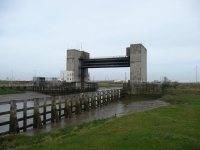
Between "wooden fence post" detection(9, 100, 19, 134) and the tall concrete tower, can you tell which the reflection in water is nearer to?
"wooden fence post" detection(9, 100, 19, 134)

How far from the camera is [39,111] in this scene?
1645cm

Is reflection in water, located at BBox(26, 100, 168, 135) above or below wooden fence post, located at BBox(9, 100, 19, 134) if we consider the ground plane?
below

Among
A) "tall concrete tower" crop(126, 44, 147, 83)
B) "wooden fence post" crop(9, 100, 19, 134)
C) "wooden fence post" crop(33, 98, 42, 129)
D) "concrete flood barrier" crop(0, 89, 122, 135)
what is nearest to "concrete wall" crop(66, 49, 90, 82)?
"tall concrete tower" crop(126, 44, 147, 83)

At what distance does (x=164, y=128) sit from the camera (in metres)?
9.14

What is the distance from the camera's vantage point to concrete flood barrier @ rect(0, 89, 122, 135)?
12023 mm

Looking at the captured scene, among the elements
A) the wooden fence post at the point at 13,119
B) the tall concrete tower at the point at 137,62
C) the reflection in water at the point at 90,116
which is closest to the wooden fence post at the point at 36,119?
the reflection in water at the point at 90,116

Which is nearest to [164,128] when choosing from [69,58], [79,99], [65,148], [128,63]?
[65,148]

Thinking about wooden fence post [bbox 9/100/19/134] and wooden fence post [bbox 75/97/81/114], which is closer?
wooden fence post [bbox 9/100/19/134]

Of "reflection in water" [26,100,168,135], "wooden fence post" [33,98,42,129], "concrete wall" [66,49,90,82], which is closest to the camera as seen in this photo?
"wooden fence post" [33,98,42,129]

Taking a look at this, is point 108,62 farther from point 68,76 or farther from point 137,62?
point 68,76

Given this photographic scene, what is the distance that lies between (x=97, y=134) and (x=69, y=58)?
5312 cm

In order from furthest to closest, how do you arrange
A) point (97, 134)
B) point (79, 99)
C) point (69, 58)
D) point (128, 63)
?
point (69, 58) < point (128, 63) < point (79, 99) < point (97, 134)

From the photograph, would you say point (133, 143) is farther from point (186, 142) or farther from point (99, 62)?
point (99, 62)

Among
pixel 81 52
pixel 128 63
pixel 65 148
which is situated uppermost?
pixel 81 52
